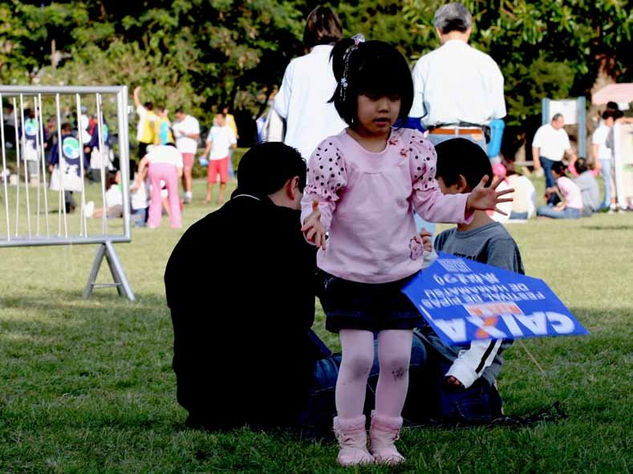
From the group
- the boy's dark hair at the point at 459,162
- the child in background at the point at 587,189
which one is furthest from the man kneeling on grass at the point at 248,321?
the child in background at the point at 587,189

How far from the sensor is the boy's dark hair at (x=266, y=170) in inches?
202

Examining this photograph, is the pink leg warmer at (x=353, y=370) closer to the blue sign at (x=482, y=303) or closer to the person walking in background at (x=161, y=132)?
the blue sign at (x=482, y=303)

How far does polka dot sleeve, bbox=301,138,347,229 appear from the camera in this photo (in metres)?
4.20

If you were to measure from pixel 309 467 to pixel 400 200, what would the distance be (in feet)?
3.14

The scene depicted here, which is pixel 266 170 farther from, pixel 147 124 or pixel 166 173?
pixel 147 124

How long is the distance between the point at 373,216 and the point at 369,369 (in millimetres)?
542

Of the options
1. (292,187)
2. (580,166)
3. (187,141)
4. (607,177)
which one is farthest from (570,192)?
(292,187)

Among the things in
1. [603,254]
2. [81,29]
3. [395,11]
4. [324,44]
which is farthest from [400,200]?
[395,11]

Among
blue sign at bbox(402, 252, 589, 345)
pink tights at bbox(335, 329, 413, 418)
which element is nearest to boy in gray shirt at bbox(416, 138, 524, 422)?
Result: blue sign at bbox(402, 252, 589, 345)

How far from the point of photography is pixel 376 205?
4305mm

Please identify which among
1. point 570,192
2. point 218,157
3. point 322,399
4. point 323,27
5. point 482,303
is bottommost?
point 218,157

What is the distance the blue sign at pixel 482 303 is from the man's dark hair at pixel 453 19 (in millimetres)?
4977

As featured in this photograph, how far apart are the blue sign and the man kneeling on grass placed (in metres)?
0.66

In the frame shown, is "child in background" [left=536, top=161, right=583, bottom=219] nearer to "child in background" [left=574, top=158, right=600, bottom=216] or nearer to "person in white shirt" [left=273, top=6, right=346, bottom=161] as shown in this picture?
"child in background" [left=574, top=158, right=600, bottom=216]
